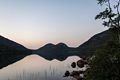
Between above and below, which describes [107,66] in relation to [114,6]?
below

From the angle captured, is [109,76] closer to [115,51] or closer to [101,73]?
[101,73]

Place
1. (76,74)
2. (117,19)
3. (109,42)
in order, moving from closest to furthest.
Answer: (109,42) < (76,74) < (117,19)

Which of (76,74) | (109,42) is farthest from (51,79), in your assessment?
(109,42)

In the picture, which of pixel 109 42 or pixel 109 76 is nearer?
pixel 109 76

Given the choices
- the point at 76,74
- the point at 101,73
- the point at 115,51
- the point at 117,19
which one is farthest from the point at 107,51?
the point at 117,19

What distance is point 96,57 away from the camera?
25.4m

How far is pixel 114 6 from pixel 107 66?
32.3 meters

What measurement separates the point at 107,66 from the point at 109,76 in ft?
3.01

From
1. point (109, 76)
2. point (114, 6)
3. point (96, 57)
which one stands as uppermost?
point (114, 6)

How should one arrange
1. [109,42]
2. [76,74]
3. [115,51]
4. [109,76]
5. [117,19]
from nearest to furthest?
[109,76]
[115,51]
[109,42]
[76,74]
[117,19]

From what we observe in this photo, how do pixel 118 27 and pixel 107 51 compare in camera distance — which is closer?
pixel 107 51

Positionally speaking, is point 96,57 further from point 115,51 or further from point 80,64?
point 80,64

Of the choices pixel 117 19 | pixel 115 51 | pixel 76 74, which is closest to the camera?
pixel 115 51

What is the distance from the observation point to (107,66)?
24078mm
